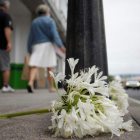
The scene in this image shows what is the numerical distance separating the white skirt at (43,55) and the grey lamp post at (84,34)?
4.10 meters

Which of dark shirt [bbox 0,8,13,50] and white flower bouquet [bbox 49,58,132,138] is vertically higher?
dark shirt [bbox 0,8,13,50]

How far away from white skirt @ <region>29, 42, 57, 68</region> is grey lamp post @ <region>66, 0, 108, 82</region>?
410cm

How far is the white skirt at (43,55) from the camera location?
243 inches

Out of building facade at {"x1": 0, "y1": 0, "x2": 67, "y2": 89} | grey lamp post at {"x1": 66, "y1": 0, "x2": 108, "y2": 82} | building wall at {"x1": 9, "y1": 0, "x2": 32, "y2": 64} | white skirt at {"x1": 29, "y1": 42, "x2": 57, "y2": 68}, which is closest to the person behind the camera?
grey lamp post at {"x1": 66, "y1": 0, "x2": 108, "y2": 82}

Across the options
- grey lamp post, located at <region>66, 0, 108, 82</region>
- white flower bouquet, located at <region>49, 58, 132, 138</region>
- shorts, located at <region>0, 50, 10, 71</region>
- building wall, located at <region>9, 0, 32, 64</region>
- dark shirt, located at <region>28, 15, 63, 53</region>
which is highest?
building wall, located at <region>9, 0, 32, 64</region>

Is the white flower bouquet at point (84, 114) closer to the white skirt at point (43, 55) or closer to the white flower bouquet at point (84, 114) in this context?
the white flower bouquet at point (84, 114)

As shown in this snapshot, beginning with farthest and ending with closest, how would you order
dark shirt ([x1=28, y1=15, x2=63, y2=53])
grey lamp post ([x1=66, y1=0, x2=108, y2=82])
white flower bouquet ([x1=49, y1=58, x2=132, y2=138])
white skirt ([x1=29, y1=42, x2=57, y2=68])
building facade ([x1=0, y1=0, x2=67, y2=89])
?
building facade ([x1=0, y1=0, x2=67, y2=89])
white skirt ([x1=29, y1=42, x2=57, y2=68])
dark shirt ([x1=28, y1=15, x2=63, y2=53])
grey lamp post ([x1=66, y1=0, x2=108, y2=82])
white flower bouquet ([x1=49, y1=58, x2=132, y2=138])

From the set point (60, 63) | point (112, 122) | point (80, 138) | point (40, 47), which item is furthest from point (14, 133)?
point (60, 63)

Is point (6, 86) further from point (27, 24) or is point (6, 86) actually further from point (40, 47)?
point (27, 24)

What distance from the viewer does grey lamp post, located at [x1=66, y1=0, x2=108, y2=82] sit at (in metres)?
2.01

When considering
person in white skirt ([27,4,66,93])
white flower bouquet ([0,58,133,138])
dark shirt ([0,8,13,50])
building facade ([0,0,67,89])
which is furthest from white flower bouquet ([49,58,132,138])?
building facade ([0,0,67,89])

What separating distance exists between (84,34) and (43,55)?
14.2ft

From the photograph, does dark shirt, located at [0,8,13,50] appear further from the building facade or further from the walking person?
the building facade

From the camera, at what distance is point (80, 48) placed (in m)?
2.00
